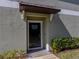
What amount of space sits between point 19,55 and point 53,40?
364 centimetres

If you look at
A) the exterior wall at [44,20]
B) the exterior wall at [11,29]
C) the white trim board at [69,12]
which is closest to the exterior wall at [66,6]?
the white trim board at [69,12]

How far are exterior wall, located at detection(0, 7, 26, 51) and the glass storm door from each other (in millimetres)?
1963

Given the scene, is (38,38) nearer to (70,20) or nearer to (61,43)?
(61,43)

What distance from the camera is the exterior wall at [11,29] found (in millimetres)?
10328

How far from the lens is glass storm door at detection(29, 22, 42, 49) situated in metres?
13.2

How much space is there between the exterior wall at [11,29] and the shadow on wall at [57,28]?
3.14 meters

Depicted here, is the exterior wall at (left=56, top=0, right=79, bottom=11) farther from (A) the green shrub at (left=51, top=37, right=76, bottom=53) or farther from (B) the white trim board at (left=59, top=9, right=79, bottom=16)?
(A) the green shrub at (left=51, top=37, right=76, bottom=53)

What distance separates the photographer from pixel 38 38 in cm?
1377

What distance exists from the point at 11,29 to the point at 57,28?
500 centimetres

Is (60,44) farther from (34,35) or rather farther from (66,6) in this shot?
(66,6)

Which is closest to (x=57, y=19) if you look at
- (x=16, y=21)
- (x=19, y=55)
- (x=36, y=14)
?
(x=36, y=14)

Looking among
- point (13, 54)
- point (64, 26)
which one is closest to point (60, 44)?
point (64, 26)

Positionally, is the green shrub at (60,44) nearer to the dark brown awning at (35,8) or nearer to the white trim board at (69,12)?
the dark brown awning at (35,8)

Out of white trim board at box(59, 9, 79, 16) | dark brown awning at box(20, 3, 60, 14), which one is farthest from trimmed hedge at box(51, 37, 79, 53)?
white trim board at box(59, 9, 79, 16)
